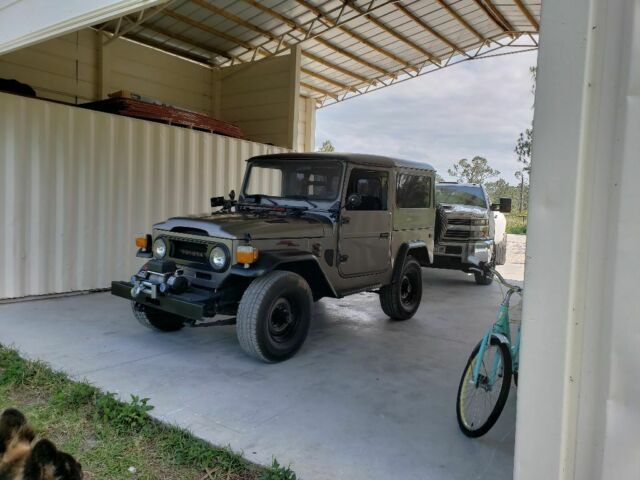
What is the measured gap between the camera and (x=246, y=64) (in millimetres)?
10055

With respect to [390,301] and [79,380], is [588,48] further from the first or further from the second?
[390,301]

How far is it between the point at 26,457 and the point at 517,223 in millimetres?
21760

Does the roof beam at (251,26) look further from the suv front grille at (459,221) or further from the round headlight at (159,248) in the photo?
the round headlight at (159,248)

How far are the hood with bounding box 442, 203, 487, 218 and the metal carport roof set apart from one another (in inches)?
144

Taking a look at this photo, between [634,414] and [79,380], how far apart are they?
336 cm

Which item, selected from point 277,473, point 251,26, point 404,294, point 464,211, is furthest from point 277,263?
point 251,26

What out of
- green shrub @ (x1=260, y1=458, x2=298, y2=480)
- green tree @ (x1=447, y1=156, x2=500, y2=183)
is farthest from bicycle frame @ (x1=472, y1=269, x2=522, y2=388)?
green tree @ (x1=447, y1=156, x2=500, y2=183)

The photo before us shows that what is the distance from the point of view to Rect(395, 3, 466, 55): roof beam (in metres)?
8.41

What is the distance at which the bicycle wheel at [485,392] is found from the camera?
2654 millimetres

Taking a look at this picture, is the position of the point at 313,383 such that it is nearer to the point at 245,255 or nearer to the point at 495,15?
the point at 245,255

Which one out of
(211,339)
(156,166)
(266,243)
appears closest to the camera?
(266,243)

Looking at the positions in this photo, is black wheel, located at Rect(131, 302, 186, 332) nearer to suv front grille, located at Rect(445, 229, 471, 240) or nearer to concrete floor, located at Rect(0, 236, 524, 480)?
concrete floor, located at Rect(0, 236, 524, 480)

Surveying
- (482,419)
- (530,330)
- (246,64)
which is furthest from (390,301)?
(246,64)

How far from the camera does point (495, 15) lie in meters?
8.89
